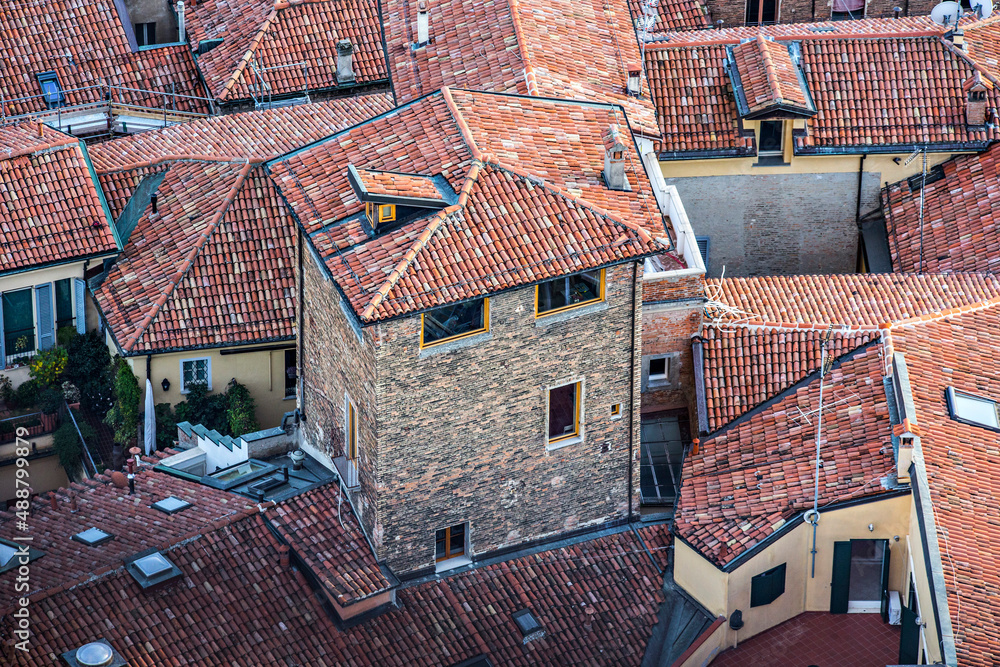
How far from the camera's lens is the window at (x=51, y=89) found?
2247 inches

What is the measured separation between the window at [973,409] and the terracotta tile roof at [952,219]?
7.73 metres

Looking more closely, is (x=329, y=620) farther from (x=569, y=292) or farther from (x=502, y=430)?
(x=569, y=292)

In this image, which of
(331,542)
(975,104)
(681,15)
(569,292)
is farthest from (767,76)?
(331,542)

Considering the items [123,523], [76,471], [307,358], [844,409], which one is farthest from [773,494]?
[76,471]

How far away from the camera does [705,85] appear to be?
54.1 m

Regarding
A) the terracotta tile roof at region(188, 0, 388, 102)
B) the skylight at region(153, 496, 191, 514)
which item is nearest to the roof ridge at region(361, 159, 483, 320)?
the skylight at region(153, 496, 191, 514)

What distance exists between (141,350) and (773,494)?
16.4 metres

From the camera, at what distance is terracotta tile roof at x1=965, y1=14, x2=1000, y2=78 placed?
2148 inches

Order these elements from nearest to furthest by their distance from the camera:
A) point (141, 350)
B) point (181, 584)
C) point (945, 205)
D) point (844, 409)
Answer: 1. point (181, 584)
2. point (844, 409)
3. point (141, 350)
4. point (945, 205)

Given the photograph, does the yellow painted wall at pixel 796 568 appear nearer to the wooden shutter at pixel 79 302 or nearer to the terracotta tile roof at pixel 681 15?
the wooden shutter at pixel 79 302

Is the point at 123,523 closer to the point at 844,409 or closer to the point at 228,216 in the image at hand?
the point at 228,216

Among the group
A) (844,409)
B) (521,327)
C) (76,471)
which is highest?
(521,327)

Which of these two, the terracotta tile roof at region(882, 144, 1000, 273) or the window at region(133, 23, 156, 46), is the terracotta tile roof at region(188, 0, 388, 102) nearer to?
the window at region(133, 23, 156, 46)

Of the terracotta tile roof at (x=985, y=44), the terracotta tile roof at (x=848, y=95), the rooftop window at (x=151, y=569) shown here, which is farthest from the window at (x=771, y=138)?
the rooftop window at (x=151, y=569)
